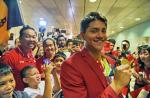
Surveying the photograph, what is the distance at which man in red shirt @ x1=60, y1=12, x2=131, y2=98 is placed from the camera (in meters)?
1.66

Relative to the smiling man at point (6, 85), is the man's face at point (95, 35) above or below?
above

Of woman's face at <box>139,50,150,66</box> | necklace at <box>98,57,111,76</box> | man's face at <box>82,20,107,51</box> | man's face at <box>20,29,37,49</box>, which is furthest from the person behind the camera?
woman's face at <box>139,50,150,66</box>

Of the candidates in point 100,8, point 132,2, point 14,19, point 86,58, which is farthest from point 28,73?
point 100,8

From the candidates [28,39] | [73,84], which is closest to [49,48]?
[28,39]

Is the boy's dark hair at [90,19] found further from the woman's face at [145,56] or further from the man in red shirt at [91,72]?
the woman's face at [145,56]

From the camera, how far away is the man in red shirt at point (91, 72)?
1.66 metres

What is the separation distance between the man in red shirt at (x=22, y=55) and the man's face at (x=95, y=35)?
1408 mm

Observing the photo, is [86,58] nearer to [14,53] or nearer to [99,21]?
[99,21]

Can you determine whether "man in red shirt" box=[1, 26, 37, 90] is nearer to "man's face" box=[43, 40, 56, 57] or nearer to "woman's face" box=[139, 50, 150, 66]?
"man's face" box=[43, 40, 56, 57]

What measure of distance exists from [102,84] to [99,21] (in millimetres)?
435

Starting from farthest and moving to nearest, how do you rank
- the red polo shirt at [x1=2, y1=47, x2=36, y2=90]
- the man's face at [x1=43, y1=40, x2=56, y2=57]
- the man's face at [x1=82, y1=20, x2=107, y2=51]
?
the man's face at [x1=43, y1=40, x2=56, y2=57]
the red polo shirt at [x1=2, y1=47, x2=36, y2=90]
the man's face at [x1=82, y1=20, x2=107, y2=51]

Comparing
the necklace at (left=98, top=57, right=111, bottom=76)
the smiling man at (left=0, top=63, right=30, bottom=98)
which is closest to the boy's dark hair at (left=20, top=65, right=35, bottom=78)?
the smiling man at (left=0, top=63, right=30, bottom=98)

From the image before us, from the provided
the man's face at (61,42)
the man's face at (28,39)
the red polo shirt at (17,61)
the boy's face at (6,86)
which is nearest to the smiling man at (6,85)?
the boy's face at (6,86)

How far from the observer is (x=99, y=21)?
1.92 metres
